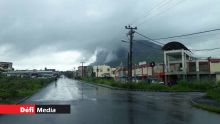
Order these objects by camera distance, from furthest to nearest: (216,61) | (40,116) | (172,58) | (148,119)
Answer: (172,58)
(216,61)
(40,116)
(148,119)

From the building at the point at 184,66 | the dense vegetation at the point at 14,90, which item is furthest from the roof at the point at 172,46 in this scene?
the dense vegetation at the point at 14,90

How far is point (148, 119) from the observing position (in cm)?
1684

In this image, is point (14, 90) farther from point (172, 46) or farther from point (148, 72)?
point (148, 72)

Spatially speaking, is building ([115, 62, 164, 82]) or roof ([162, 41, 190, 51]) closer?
roof ([162, 41, 190, 51])

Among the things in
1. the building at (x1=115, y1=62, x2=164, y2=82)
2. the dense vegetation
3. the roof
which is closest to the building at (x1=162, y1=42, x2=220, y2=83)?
the roof

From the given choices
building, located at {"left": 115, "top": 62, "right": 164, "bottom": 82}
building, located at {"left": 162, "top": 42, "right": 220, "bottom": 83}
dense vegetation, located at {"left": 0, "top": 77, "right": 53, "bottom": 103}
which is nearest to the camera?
dense vegetation, located at {"left": 0, "top": 77, "right": 53, "bottom": 103}

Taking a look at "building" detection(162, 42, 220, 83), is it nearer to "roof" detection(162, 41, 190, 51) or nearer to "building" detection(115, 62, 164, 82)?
"roof" detection(162, 41, 190, 51)

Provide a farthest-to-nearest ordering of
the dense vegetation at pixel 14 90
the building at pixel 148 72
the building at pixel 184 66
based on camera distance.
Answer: the building at pixel 148 72
the building at pixel 184 66
the dense vegetation at pixel 14 90

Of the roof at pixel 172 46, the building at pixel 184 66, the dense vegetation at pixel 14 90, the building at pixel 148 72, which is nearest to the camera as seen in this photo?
the dense vegetation at pixel 14 90

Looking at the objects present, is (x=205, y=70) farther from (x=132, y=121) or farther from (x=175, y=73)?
(x=132, y=121)

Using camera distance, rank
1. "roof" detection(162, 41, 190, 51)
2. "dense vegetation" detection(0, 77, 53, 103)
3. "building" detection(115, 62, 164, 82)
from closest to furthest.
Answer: "dense vegetation" detection(0, 77, 53, 103), "roof" detection(162, 41, 190, 51), "building" detection(115, 62, 164, 82)

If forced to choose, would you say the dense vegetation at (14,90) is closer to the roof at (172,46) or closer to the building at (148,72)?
the building at (148,72)

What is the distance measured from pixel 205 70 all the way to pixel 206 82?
29834 millimetres

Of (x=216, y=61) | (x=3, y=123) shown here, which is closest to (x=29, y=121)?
(x=3, y=123)
